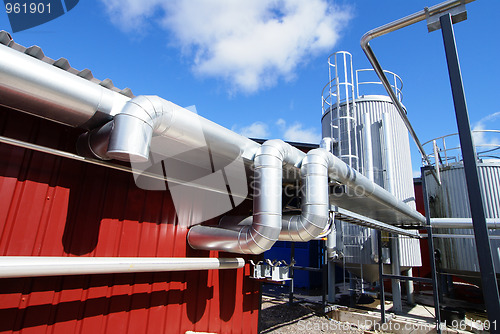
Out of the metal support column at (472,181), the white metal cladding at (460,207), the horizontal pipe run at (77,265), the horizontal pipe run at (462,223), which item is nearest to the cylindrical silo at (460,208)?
the white metal cladding at (460,207)

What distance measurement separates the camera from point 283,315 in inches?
313

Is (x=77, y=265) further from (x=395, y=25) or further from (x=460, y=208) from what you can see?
(x=460, y=208)

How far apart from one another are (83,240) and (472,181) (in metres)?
3.66

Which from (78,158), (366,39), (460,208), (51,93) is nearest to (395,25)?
(366,39)

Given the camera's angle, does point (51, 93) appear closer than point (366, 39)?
Yes

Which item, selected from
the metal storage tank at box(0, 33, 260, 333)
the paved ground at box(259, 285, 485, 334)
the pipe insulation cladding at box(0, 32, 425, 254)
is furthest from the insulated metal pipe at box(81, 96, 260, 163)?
the paved ground at box(259, 285, 485, 334)

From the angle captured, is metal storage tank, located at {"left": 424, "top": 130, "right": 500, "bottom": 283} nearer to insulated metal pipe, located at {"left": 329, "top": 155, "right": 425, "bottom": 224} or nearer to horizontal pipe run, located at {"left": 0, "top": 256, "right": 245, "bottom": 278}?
insulated metal pipe, located at {"left": 329, "top": 155, "right": 425, "bottom": 224}

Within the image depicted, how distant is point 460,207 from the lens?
8.25 meters

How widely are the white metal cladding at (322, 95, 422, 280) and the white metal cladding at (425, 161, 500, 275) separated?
925mm

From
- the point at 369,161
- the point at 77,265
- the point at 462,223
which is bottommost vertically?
the point at 77,265

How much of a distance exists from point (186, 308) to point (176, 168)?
1.93 metres

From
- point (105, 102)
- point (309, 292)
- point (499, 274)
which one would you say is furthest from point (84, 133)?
point (309, 292)

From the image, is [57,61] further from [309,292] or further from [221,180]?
[309,292]

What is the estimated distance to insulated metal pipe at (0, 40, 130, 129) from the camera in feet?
6.40
